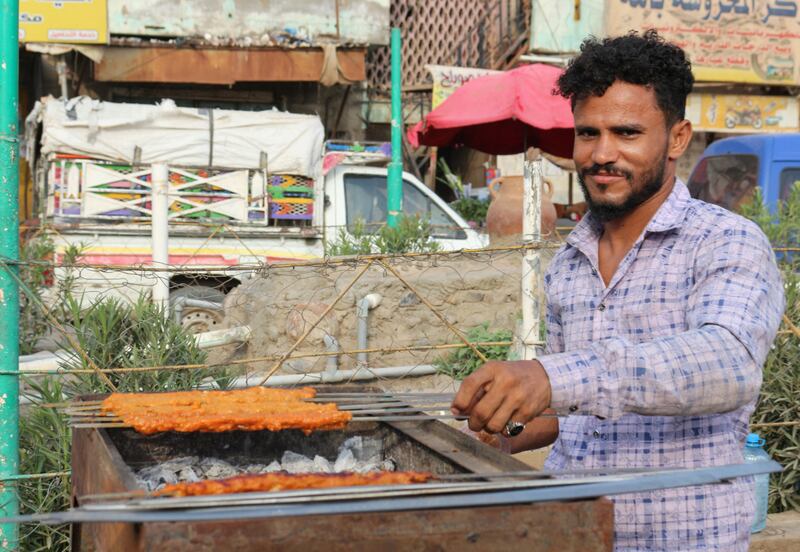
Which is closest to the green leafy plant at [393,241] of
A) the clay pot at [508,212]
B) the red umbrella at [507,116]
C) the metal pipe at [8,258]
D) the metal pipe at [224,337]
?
the clay pot at [508,212]

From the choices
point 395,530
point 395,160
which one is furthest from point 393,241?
point 395,530

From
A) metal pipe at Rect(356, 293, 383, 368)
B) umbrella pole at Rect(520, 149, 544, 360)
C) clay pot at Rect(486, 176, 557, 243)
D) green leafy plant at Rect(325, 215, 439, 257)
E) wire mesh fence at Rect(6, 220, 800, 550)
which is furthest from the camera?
clay pot at Rect(486, 176, 557, 243)

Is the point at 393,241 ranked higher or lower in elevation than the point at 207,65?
lower

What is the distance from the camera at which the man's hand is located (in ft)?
5.82

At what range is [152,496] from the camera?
161cm

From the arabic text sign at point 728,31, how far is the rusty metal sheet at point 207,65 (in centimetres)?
535

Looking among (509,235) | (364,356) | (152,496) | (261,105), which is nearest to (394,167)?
(509,235)

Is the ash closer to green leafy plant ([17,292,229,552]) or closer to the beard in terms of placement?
the beard

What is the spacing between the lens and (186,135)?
9.38 metres

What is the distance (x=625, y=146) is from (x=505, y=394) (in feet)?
2.34

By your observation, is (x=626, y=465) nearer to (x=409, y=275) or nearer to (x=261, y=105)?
(x=409, y=275)

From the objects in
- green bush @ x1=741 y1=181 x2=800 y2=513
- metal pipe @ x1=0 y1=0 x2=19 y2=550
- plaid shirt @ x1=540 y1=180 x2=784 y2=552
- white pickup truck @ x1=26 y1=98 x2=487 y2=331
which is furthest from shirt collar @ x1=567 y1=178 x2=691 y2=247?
white pickup truck @ x1=26 y1=98 x2=487 y2=331

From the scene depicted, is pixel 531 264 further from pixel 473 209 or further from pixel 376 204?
pixel 473 209

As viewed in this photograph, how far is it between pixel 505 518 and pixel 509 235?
6616mm
